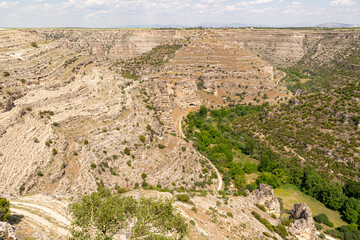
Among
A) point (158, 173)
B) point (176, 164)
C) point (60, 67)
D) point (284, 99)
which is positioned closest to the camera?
point (158, 173)

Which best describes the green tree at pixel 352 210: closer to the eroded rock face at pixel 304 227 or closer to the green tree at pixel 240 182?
the eroded rock face at pixel 304 227

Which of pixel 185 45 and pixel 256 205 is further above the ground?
pixel 185 45

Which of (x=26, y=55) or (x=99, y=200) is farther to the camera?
(x=26, y=55)

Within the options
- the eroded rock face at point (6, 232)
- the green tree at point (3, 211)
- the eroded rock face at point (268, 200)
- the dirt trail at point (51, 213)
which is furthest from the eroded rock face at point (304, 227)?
the green tree at point (3, 211)

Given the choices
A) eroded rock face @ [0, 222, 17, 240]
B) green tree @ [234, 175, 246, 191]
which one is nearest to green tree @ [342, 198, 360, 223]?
green tree @ [234, 175, 246, 191]

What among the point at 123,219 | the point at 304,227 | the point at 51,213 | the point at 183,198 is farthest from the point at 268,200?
the point at 51,213

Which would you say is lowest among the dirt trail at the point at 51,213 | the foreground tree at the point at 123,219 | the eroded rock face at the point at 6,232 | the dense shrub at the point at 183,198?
the dense shrub at the point at 183,198

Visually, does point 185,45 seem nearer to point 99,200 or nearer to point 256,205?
point 256,205

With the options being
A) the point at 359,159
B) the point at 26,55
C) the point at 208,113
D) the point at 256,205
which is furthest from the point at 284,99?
the point at 26,55
